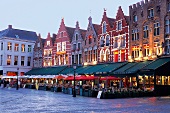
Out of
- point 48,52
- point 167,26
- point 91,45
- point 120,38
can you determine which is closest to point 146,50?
point 167,26

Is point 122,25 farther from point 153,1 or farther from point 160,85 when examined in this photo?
point 160,85

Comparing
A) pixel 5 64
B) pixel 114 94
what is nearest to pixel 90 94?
pixel 114 94

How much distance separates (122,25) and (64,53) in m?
18.7

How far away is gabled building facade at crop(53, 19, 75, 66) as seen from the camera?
61.9m

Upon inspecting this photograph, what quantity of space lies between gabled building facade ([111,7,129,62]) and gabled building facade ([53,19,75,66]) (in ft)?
48.0

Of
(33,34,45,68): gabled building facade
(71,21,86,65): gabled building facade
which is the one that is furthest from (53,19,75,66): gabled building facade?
(33,34,45,68): gabled building facade

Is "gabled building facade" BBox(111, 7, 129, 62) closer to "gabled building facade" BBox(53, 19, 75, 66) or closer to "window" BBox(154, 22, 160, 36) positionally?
"window" BBox(154, 22, 160, 36)

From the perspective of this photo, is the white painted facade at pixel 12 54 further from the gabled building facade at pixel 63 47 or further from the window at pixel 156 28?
the window at pixel 156 28

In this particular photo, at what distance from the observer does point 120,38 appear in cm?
4791

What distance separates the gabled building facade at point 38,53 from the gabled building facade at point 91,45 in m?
19.0

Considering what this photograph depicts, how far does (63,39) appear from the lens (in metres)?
63.8

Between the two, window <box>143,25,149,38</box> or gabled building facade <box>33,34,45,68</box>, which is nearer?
window <box>143,25,149,38</box>

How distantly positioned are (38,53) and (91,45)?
23.5m

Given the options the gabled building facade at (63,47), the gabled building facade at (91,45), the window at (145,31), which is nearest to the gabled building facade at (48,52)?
the gabled building facade at (63,47)
